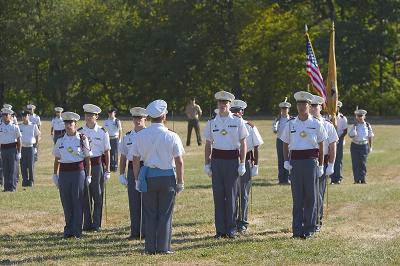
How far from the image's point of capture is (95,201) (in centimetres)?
1451

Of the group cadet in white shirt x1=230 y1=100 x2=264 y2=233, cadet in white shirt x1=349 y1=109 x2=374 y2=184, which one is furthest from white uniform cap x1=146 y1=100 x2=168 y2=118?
cadet in white shirt x1=349 y1=109 x2=374 y2=184

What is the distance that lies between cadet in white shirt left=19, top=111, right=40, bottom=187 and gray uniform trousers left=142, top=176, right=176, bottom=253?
37.3 ft

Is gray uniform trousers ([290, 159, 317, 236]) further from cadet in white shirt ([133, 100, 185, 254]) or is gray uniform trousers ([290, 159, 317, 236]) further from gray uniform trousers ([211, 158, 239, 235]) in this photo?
cadet in white shirt ([133, 100, 185, 254])

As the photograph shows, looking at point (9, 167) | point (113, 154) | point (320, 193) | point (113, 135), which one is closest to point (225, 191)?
point (320, 193)

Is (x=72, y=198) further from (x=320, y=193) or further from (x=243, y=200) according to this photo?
(x=320, y=193)

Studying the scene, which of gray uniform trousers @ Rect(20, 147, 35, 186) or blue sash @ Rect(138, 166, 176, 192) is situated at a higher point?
blue sash @ Rect(138, 166, 176, 192)

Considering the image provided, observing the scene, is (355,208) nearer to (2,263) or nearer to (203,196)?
(203,196)

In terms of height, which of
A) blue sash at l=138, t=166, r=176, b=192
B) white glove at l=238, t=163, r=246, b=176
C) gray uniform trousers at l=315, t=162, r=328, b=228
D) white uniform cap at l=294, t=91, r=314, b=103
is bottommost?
gray uniform trousers at l=315, t=162, r=328, b=228

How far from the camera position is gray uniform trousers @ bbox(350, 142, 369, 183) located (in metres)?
22.8

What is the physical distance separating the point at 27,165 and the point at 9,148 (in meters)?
1.54

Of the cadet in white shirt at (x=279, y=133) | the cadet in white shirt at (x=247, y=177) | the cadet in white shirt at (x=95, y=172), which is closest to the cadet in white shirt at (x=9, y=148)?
the cadet in white shirt at (x=279, y=133)

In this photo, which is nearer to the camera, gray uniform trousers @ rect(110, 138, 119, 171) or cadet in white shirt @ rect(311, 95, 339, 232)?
cadet in white shirt @ rect(311, 95, 339, 232)

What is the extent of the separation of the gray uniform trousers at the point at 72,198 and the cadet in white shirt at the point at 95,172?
0.68 m

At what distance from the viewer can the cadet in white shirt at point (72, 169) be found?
44.3 ft
